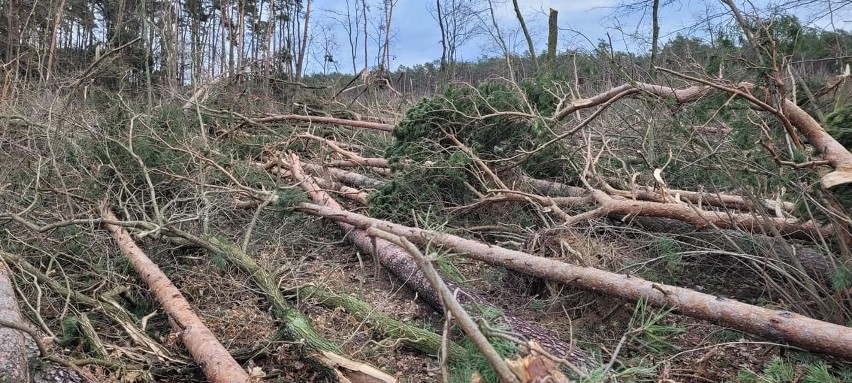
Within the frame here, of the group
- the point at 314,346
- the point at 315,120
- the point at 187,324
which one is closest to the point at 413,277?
the point at 314,346

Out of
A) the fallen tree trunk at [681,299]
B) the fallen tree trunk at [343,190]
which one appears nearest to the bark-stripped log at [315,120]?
the fallen tree trunk at [343,190]

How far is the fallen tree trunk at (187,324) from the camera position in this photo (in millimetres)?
2521

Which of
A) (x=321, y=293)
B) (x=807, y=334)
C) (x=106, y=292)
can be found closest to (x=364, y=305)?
(x=321, y=293)

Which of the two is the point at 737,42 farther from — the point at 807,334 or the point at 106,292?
the point at 106,292

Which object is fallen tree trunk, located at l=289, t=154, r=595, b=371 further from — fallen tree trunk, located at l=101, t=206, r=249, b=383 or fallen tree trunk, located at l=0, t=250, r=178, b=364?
fallen tree trunk, located at l=0, t=250, r=178, b=364

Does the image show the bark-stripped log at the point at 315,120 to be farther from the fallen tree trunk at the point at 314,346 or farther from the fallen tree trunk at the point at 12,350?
the fallen tree trunk at the point at 12,350

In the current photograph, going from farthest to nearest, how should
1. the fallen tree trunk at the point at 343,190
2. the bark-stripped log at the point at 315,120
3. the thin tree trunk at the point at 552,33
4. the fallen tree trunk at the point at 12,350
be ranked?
1. the thin tree trunk at the point at 552,33
2. the bark-stripped log at the point at 315,120
3. the fallen tree trunk at the point at 343,190
4. the fallen tree trunk at the point at 12,350

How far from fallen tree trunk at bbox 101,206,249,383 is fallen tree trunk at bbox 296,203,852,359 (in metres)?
1.20

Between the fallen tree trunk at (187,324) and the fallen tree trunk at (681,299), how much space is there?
120 cm

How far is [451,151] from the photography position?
520 centimetres

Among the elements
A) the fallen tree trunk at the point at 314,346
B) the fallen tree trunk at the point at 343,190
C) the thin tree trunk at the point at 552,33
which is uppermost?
the thin tree trunk at the point at 552,33

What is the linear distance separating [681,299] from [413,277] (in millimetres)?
1737

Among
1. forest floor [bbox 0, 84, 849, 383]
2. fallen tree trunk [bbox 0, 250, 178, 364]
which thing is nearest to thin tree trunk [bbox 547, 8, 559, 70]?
forest floor [bbox 0, 84, 849, 383]

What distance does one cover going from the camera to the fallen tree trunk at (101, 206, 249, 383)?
8.27 feet
